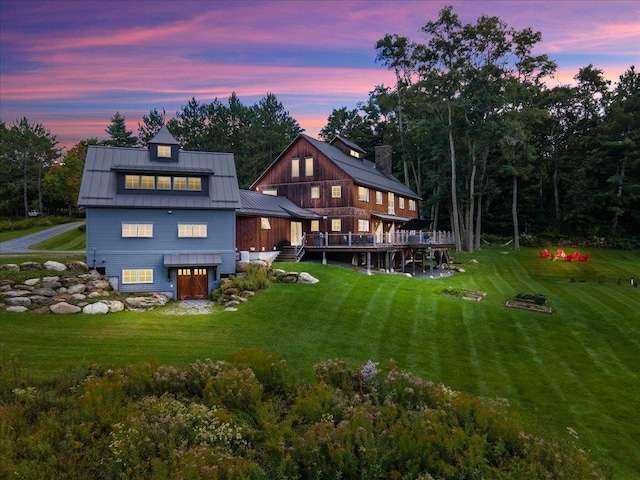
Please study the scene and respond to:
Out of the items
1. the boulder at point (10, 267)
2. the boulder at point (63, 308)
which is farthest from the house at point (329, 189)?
the boulder at point (10, 267)

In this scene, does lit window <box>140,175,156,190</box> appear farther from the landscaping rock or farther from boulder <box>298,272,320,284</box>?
boulder <box>298,272,320,284</box>

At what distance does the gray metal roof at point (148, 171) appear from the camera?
2289cm

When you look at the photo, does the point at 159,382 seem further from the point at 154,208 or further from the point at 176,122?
the point at 176,122

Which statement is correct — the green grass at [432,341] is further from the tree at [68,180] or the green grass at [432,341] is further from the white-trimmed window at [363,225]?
the tree at [68,180]

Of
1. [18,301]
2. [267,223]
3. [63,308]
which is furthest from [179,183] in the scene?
[18,301]

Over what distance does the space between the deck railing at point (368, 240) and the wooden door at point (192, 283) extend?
31.9 feet

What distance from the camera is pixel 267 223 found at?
2995 centimetres

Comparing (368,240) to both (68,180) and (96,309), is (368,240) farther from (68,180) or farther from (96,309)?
(68,180)

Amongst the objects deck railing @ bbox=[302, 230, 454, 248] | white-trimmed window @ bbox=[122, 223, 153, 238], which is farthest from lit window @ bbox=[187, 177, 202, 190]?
deck railing @ bbox=[302, 230, 454, 248]

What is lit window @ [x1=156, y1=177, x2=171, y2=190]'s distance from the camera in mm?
24219

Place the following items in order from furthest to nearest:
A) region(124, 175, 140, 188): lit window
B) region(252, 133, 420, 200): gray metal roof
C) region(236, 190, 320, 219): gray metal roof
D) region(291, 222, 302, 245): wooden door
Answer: region(252, 133, 420, 200): gray metal roof < region(291, 222, 302, 245): wooden door < region(236, 190, 320, 219): gray metal roof < region(124, 175, 140, 188): lit window

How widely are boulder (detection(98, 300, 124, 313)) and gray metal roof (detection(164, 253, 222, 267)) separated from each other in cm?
426

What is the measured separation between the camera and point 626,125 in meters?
49.4

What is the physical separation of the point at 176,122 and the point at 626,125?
67.4 metres
